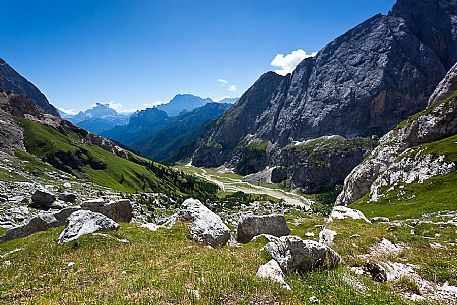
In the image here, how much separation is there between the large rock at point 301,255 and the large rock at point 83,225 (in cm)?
1526

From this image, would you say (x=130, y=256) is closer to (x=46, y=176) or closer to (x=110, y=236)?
(x=110, y=236)

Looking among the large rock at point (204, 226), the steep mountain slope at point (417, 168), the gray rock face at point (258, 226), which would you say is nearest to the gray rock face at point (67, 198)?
the large rock at point (204, 226)

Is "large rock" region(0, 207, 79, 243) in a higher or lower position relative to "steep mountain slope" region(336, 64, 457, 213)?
lower

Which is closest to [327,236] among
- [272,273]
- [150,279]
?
[272,273]

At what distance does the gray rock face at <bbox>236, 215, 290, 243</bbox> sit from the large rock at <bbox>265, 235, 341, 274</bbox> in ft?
52.1

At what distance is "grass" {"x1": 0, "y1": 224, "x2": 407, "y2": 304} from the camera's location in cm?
1147

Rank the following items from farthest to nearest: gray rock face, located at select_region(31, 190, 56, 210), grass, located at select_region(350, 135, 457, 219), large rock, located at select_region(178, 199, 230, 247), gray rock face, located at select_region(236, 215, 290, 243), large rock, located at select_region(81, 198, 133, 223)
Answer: gray rock face, located at select_region(31, 190, 56, 210) → grass, located at select_region(350, 135, 457, 219) → large rock, located at select_region(81, 198, 133, 223) → gray rock face, located at select_region(236, 215, 290, 243) → large rock, located at select_region(178, 199, 230, 247)

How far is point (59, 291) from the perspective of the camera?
12.5 meters

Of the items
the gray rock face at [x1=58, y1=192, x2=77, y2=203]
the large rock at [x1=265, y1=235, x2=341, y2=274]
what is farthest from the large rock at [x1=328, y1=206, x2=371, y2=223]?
the gray rock face at [x1=58, y1=192, x2=77, y2=203]

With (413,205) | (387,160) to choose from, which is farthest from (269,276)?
(387,160)

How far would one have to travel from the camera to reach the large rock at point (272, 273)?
43.0 feet

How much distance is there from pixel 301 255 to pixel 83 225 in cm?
1842

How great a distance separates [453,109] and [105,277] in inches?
5034

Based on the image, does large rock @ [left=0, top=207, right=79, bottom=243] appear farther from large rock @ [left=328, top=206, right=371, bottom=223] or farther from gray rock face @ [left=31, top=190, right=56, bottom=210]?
large rock @ [left=328, top=206, right=371, bottom=223]
